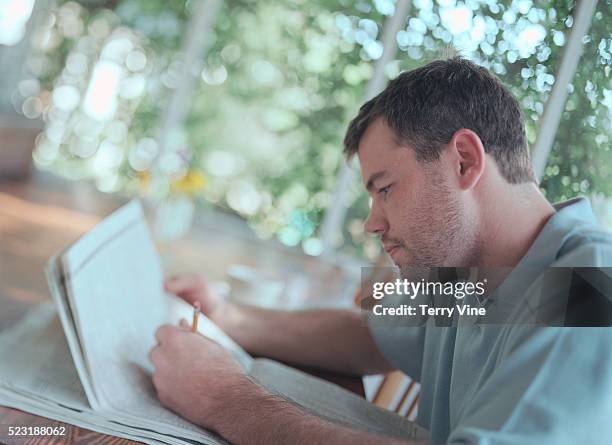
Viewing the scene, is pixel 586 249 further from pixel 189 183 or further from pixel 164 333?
pixel 189 183

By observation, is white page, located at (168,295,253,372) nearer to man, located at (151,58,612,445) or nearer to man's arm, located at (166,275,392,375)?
man's arm, located at (166,275,392,375)

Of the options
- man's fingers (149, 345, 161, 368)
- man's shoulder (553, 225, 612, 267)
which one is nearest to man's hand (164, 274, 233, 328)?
man's fingers (149, 345, 161, 368)

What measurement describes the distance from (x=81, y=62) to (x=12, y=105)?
2.07 feet

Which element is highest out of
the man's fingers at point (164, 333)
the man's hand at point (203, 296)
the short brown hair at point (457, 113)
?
the short brown hair at point (457, 113)

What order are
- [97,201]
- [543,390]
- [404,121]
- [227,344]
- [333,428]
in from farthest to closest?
[97,201] < [227,344] < [404,121] < [333,428] < [543,390]

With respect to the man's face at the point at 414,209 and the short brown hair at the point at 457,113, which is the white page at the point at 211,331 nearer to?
the man's face at the point at 414,209

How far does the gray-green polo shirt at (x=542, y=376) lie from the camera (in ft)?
1.83

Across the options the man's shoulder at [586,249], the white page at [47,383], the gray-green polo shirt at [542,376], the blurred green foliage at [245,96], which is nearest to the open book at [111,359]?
the white page at [47,383]

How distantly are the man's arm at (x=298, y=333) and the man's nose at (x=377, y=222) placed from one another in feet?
0.92

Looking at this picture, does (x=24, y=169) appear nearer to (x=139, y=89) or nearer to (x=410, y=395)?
(x=139, y=89)

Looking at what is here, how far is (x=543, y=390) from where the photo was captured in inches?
22.4

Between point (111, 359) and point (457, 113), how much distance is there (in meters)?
0.60

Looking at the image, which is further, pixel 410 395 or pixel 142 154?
pixel 142 154

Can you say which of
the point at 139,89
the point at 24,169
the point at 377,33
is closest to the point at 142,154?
the point at 139,89
